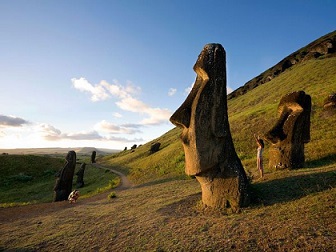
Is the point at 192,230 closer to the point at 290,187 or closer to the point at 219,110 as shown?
the point at 219,110

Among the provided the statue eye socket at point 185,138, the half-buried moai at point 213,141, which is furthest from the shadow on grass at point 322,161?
the statue eye socket at point 185,138

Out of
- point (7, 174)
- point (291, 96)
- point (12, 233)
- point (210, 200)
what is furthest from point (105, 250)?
point (7, 174)

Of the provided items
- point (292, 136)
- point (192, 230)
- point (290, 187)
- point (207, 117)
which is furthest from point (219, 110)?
point (292, 136)

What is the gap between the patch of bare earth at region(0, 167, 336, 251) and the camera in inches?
268

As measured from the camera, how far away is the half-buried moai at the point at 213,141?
1002 centimetres

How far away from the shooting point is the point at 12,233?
12547 mm

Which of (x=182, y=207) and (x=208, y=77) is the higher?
(x=208, y=77)

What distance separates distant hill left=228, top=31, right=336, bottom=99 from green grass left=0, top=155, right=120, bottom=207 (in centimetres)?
7540

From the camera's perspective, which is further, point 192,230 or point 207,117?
point 207,117

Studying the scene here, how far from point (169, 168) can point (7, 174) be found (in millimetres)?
30422

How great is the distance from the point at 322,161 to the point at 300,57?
96.6 m

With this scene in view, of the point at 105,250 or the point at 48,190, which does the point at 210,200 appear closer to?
the point at 105,250

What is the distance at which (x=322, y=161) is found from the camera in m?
16.4

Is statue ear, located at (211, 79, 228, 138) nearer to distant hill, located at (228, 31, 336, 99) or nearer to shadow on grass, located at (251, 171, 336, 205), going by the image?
shadow on grass, located at (251, 171, 336, 205)
